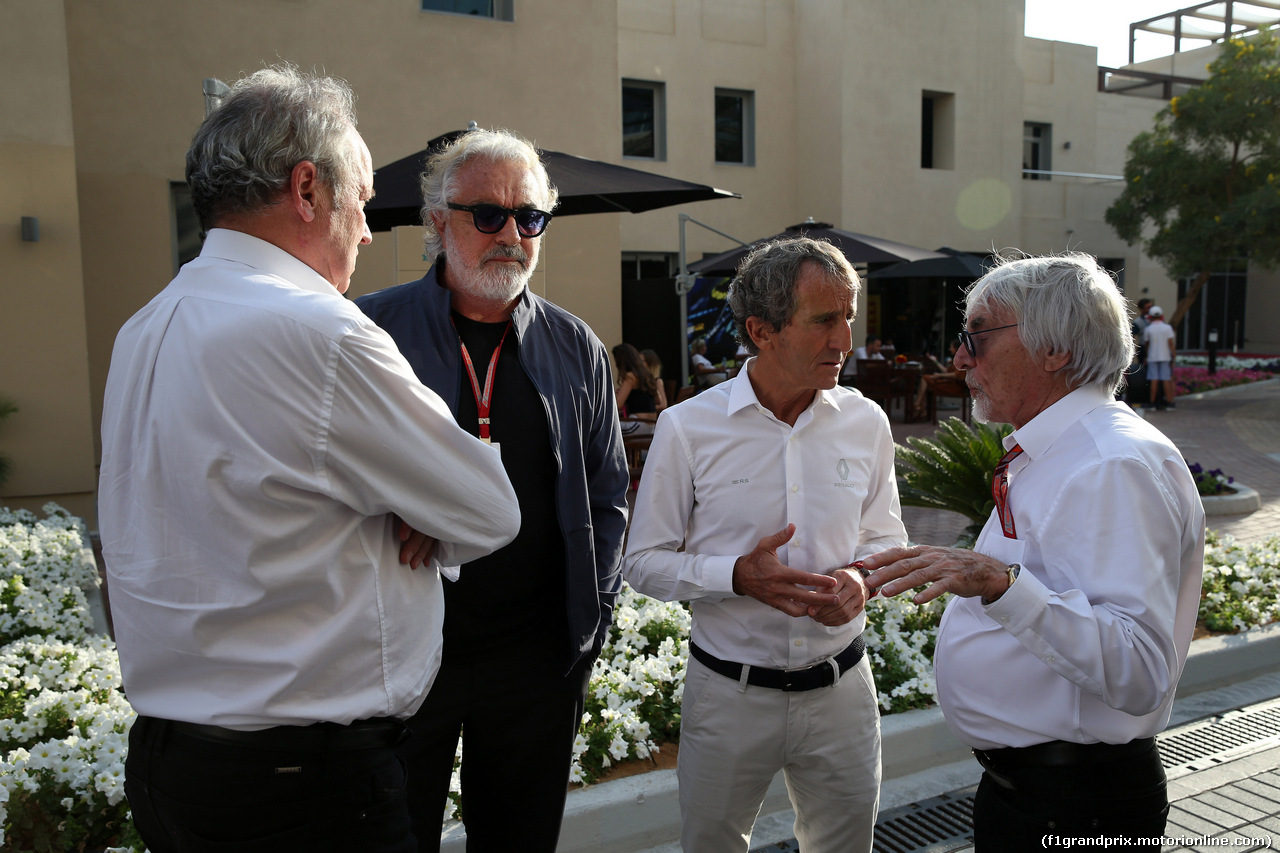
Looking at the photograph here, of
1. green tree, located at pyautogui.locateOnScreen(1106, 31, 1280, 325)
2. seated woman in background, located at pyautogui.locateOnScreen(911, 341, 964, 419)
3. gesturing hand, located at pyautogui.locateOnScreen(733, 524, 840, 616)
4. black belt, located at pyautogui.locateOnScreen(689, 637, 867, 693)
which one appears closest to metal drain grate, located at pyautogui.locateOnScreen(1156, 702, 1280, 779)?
black belt, located at pyautogui.locateOnScreen(689, 637, 867, 693)

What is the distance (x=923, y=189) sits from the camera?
20625 millimetres

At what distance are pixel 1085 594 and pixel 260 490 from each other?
1.57 metres

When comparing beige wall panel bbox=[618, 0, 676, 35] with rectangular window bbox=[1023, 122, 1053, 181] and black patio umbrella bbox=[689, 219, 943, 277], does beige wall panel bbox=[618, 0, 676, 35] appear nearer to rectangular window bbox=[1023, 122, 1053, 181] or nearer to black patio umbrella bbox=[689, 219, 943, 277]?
black patio umbrella bbox=[689, 219, 943, 277]

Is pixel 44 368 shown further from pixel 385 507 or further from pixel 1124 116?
pixel 1124 116

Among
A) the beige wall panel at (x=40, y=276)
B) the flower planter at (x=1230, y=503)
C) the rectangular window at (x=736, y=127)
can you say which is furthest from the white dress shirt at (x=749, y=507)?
the rectangular window at (x=736, y=127)

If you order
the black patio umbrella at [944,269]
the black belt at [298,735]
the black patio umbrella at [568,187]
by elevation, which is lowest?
the black belt at [298,735]

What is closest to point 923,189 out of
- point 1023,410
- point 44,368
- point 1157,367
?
point 1157,367

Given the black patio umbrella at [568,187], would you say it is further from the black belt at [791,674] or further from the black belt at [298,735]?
the black belt at [298,735]

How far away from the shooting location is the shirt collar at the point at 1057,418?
207 cm

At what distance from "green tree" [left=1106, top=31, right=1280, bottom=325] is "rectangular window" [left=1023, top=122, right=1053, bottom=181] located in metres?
1.93

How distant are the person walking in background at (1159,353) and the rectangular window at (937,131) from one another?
5.66 metres

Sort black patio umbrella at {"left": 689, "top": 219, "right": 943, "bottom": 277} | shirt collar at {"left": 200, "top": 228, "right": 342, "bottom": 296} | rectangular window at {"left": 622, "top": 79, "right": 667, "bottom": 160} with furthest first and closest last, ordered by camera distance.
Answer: rectangular window at {"left": 622, "top": 79, "right": 667, "bottom": 160}
black patio umbrella at {"left": 689, "top": 219, "right": 943, "bottom": 277}
shirt collar at {"left": 200, "top": 228, "right": 342, "bottom": 296}

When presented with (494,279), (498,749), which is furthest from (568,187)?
(498,749)

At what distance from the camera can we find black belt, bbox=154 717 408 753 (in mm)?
1582
